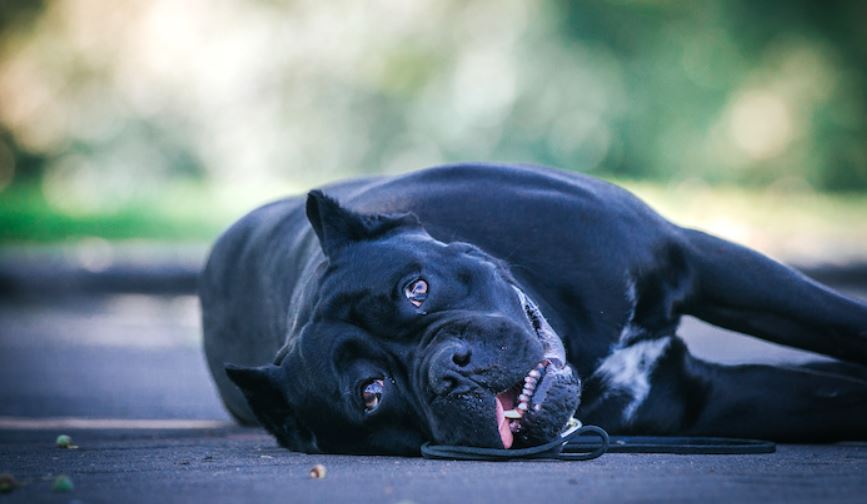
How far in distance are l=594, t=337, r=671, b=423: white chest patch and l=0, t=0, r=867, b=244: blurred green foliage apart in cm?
1738

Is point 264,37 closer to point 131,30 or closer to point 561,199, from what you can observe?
point 131,30

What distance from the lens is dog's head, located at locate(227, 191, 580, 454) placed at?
11.6ft

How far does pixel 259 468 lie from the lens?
12.0ft

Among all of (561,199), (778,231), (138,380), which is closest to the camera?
(561,199)

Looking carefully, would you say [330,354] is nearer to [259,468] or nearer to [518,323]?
[259,468]

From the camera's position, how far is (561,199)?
428 centimetres

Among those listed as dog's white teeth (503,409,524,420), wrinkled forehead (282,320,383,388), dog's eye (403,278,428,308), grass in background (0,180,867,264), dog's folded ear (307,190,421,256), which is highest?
dog's folded ear (307,190,421,256)

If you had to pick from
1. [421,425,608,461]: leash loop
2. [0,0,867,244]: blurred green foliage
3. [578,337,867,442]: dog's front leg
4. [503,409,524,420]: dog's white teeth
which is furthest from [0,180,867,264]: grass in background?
[503,409,524,420]: dog's white teeth

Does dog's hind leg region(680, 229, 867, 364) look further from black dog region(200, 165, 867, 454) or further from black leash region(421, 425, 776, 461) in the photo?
black leash region(421, 425, 776, 461)

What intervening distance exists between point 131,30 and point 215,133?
221cm

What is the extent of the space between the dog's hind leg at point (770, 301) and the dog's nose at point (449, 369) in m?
1.16

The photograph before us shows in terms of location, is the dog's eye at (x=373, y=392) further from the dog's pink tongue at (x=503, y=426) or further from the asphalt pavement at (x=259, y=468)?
the dog's pink tongue at (x=503, y=426)

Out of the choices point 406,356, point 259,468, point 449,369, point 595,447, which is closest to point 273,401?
point 259,468

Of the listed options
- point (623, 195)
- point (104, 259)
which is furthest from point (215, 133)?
point (623, 195)
